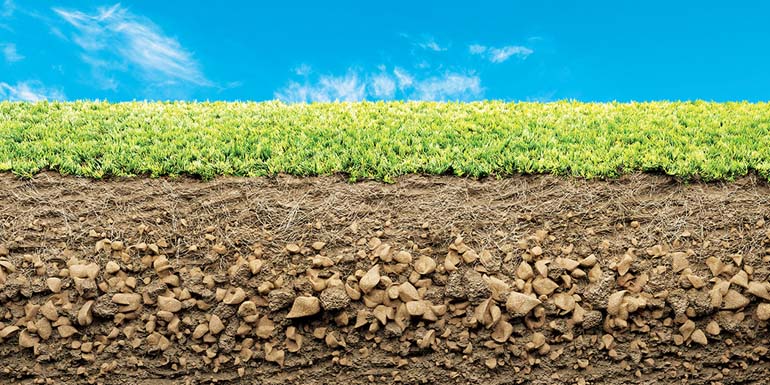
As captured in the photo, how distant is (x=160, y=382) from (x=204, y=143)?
10.9 feet

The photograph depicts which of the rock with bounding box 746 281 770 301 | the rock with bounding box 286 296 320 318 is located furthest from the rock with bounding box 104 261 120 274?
the rock with bounding box 746 281 770 301

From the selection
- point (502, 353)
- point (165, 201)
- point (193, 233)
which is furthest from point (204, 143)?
point (502, 353)

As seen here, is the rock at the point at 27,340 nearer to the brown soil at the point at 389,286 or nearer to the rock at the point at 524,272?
the brown soil at the point at 389,286

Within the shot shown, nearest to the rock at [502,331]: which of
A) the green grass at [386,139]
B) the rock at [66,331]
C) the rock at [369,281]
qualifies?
the rock at [369,281]

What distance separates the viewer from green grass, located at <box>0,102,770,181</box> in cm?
667

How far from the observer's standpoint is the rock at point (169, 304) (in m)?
5.20

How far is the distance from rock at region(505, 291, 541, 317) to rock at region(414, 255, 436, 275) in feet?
2.33

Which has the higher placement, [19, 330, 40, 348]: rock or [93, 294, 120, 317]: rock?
[93, 294, 120, 317]: rock

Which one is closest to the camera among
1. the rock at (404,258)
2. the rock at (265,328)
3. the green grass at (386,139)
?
the rock at (265,328)

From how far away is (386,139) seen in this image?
291 inches

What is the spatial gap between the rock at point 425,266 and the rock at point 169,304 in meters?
2.06

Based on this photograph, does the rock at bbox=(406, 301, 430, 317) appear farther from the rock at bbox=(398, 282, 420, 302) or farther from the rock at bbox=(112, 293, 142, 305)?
the rock at bbox=(112, 293, 142, 305)

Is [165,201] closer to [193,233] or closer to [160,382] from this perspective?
[193,233]

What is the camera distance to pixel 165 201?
6238mm
